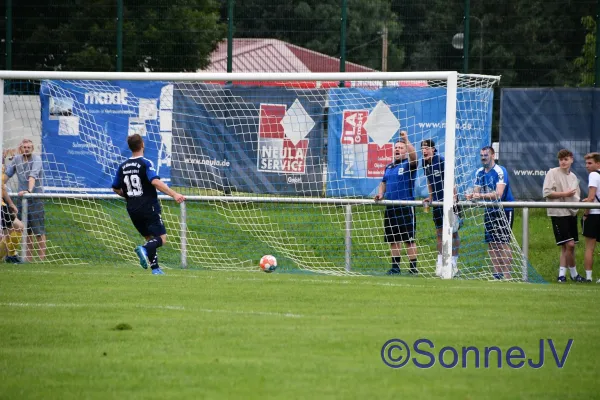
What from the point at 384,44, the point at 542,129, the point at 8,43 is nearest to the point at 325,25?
the point at 384,44

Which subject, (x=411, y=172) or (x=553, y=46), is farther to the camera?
(x=553, y=46)

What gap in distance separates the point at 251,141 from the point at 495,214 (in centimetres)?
477

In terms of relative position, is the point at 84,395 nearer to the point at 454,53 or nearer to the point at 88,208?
the point at 88,208

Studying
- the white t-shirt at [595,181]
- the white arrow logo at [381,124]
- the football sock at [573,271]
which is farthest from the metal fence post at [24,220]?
the white t-shirt at [595,181]

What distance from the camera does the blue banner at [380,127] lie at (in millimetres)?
16281

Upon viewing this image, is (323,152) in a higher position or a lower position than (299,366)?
higher

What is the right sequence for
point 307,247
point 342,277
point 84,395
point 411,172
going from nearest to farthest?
point 84,395
point 342,277
point 411,172
point 307,247

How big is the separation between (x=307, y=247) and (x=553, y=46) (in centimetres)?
690

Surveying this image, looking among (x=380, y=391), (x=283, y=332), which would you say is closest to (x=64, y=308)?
(x=283, y=332)

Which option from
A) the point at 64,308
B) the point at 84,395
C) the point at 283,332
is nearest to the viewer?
the point at 84,395

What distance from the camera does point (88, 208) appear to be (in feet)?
56.2

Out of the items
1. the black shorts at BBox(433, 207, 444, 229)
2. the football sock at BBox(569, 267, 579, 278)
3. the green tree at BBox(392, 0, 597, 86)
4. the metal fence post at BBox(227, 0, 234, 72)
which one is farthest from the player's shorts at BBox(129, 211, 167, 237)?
the green tree at BBox(392, 0, 597, 86)

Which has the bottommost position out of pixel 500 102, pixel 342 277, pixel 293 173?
pixel 342 277

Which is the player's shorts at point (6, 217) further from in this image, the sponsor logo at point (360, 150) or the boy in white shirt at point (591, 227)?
the boy in white shirt at point (591, 227)
